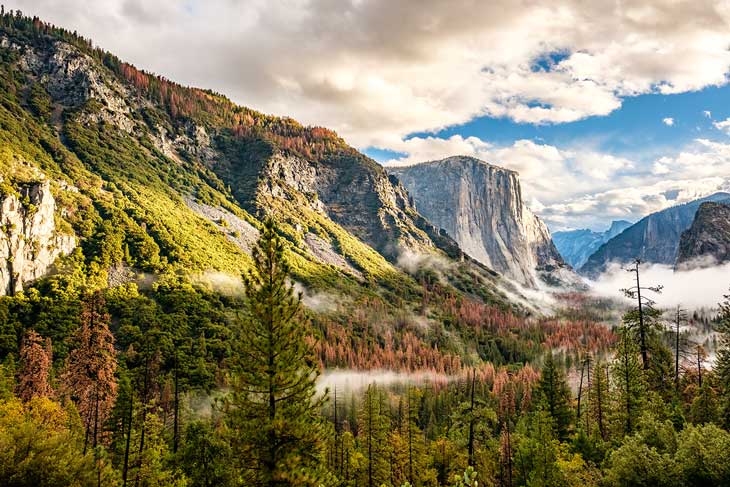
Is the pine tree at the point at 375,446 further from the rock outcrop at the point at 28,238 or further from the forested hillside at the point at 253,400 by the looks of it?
the rock outcrop at the point at 28,238

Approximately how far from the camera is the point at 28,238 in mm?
124625

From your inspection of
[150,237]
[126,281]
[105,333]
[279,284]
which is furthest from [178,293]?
[279,284]

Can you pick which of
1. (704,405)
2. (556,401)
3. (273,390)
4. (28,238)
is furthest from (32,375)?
(28,238)

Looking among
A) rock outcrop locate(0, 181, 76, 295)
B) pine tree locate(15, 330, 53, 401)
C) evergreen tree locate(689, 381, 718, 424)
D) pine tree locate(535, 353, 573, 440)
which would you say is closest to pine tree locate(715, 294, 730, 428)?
evergreen tree locate(689, 381, 718, 424)

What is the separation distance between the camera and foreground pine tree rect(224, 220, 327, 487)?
20.5m

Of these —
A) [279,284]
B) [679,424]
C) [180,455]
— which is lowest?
[180,455]

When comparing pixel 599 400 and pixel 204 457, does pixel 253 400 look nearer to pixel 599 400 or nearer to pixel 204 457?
pixel 204 457

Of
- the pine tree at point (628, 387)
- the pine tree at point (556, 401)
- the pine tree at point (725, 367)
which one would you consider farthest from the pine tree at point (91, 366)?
the pine tree at point (725, 367)

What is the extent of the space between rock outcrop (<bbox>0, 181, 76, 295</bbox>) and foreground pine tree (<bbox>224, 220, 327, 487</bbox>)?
12712 centimetres

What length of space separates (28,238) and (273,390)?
457 ft

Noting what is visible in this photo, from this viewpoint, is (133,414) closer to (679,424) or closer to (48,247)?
(679,424)

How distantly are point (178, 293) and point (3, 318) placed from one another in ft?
153

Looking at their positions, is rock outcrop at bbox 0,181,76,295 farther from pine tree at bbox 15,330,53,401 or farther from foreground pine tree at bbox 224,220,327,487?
foreground pine tree at bbox 224,220,327,487

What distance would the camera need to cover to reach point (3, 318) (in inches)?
4099
